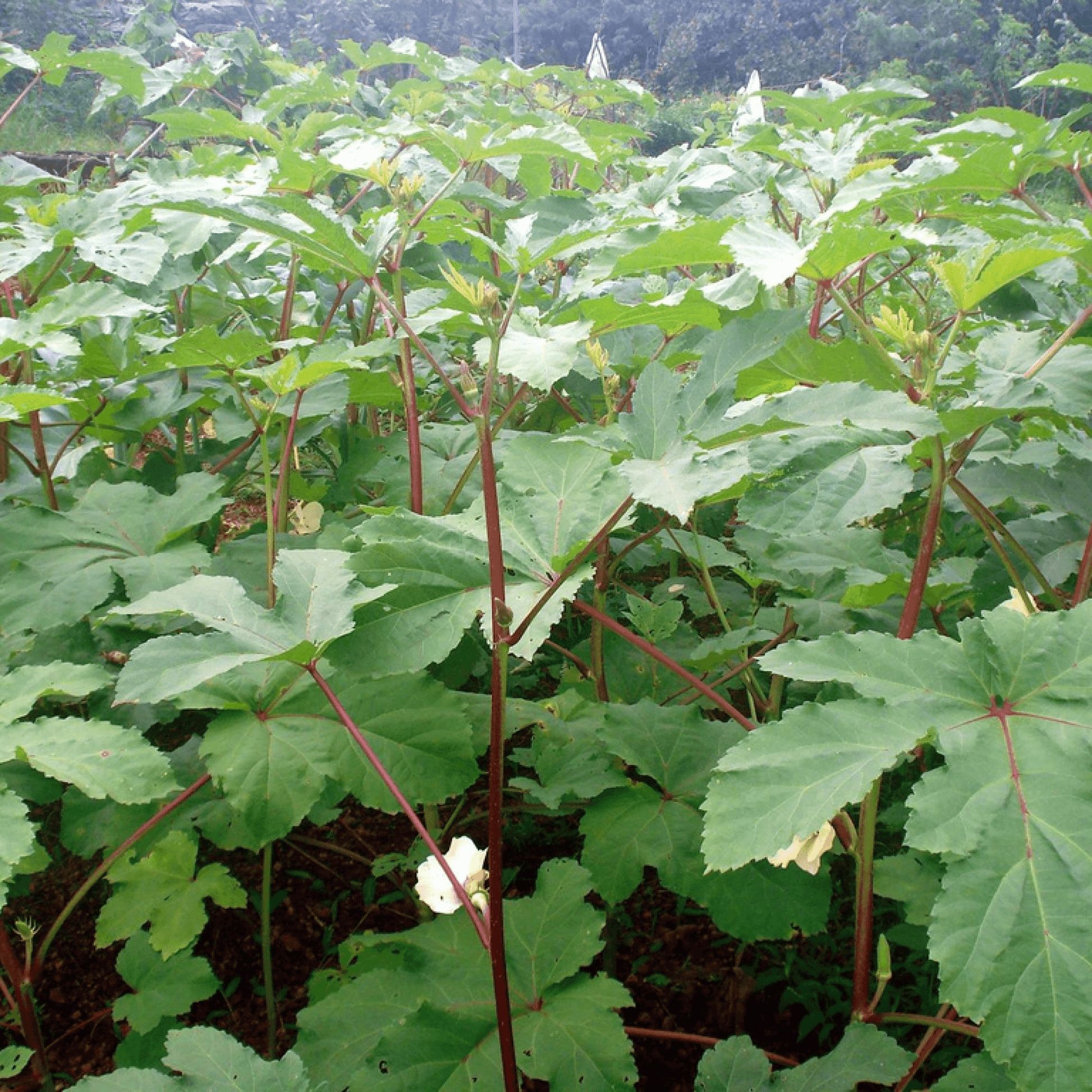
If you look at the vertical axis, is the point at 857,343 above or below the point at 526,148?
below

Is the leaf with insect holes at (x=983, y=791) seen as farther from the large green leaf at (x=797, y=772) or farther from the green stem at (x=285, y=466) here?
the green stem at (x=285, y=466)

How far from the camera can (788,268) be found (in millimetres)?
884

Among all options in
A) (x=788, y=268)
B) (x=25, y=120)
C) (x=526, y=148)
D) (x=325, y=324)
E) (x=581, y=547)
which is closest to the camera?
(x=788, y=268)

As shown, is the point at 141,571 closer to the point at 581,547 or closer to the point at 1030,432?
the point at 581,547

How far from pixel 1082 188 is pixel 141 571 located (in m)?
1.67

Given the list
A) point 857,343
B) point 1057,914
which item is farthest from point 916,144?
point 1057,914

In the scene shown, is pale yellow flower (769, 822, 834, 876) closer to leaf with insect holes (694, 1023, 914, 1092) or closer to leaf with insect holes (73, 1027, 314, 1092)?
leaf with insect holes (694, 1023, 914, 1092)

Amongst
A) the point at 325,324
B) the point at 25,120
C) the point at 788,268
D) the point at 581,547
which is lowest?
the point at 25,120

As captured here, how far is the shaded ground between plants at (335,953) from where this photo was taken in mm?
1353

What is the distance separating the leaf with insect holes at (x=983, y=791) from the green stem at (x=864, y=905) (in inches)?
7.3

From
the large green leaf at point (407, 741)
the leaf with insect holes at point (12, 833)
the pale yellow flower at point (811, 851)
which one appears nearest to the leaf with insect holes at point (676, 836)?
the pale yellow flower at point (811, 851)

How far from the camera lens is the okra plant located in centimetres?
83

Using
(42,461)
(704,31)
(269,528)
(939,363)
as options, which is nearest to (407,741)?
(269,528)

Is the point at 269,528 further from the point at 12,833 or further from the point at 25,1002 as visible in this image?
the point at 25,1002
